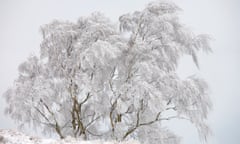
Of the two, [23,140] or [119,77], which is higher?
[119,77]

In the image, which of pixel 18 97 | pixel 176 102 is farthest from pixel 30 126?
pixel 176 102

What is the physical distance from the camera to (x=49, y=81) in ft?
54.2

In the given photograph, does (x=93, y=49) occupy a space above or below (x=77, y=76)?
above

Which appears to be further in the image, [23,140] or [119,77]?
[119,77]

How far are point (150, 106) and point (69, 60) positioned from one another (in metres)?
3.89

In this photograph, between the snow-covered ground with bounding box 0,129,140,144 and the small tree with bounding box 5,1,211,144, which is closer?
the snow-covered ground with bounding box 0,129,140,144

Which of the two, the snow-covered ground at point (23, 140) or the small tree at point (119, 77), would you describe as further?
the small tree at point (119, 77)

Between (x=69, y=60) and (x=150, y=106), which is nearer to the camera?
(x=150, y=106)

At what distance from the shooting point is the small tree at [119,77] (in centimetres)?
1576

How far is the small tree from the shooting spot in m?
15.8

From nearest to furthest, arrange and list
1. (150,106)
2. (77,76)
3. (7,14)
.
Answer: (150,106) → (77,76) → (7,14)

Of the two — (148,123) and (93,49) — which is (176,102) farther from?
(93,49)

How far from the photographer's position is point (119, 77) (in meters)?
16.8

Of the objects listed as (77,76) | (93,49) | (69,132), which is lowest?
(69,132)
